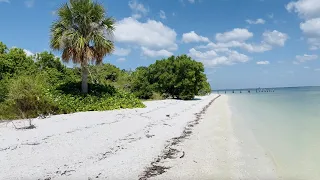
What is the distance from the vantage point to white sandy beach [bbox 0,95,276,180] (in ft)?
21.0

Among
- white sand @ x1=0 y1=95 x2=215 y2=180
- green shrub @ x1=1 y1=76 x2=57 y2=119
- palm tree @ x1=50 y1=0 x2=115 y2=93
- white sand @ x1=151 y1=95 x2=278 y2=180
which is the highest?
palm tree @ x1=50 y1=0 x2=115 y2=93

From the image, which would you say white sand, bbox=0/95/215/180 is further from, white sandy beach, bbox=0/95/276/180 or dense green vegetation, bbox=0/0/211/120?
dense green vegetation, bbox=0/0/211/120

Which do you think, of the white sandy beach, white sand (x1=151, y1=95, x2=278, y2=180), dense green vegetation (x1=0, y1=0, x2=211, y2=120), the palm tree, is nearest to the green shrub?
dense green vegetation (x1=0, y1=0, x2=211, y2=120)

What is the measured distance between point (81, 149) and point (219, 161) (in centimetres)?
365

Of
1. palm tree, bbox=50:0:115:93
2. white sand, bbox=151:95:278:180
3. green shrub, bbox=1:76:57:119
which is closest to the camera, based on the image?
white sand, bbox=151:95:278:180

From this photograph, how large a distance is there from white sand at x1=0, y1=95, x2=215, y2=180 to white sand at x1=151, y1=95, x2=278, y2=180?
2.51 feet

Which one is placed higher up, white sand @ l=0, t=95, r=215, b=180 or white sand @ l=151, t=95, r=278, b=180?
white sand @ l=0, t=95, r=215, b=180

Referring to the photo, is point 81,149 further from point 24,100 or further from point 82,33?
point 82,33

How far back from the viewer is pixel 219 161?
7551 mm

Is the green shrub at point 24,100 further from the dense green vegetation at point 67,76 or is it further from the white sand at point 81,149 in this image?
the white sand at point 81,149

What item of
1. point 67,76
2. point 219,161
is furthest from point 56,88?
point 219,161

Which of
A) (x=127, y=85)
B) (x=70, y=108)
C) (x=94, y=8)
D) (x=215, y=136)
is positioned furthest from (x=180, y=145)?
(x=127, y=85)

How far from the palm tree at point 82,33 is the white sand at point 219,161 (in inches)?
417

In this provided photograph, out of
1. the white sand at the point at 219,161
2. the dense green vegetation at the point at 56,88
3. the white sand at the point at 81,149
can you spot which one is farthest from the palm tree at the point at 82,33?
the white sand at the point at 219,161
